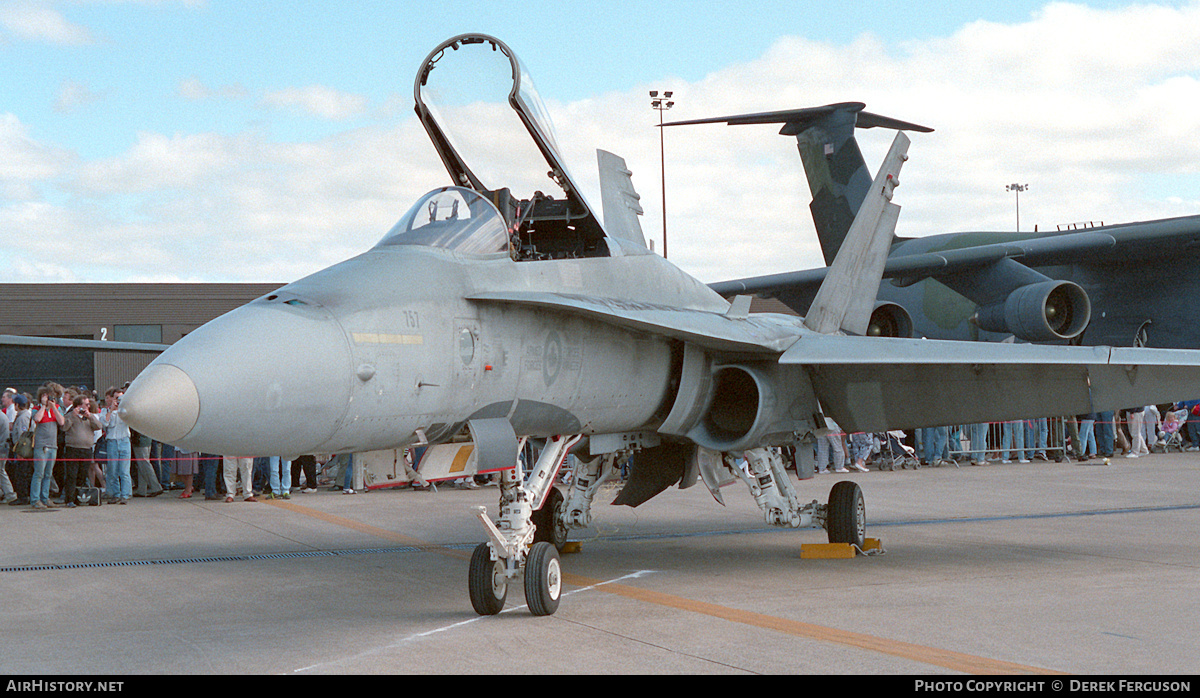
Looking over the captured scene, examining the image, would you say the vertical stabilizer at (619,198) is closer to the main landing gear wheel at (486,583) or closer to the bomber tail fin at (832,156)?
the main landing gear wheel at (486,583)

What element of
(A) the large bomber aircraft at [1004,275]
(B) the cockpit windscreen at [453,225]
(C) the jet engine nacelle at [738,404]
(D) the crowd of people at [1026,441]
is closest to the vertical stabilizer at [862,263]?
(C) the jet engine nacelle at [738,404]

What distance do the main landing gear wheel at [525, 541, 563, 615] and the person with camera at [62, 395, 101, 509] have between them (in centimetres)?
1023

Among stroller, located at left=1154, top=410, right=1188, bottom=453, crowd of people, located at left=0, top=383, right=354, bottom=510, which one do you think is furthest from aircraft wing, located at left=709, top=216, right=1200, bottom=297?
crowd of people, located at left=0, top=383, right=354, bottom=510

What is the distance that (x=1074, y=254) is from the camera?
1917cm

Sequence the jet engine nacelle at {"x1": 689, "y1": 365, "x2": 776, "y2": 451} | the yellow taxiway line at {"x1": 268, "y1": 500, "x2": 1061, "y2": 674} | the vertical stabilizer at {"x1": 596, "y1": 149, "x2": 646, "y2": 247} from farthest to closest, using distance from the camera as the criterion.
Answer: the vertical stabilizer at {"x1": 596, "y1": 149, "x2": 646, "y2": 247}
the jet engine nacelle at {"x1": 689, "y1": 365, "x2": 776, "y2": 451}
the yellow taxiway line at {"x1": 268, "y1": 500, "x2": 1061, "y2": 674}

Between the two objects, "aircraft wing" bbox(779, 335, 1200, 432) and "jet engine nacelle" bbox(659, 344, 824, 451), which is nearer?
"jet engine nacelle" bbox(659, 344, 824, 451)

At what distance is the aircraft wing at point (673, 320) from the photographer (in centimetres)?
611

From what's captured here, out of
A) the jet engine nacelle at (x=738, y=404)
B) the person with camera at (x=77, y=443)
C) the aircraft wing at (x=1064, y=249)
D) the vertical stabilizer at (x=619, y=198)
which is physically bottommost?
the person with camera at (x=77, y=443)

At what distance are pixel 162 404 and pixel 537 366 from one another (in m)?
2.50

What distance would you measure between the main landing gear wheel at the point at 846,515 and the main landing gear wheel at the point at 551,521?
89.4 inches

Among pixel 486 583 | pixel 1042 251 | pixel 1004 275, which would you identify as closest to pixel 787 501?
pixel 486 583

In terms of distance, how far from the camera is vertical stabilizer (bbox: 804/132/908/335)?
33.9 feet

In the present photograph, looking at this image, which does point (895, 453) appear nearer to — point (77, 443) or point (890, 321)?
point (890, 321)

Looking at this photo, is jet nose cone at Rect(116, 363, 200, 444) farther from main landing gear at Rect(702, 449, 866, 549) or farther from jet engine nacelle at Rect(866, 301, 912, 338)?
jet engine nacelle at Rect(866, 301, 912, 338)
